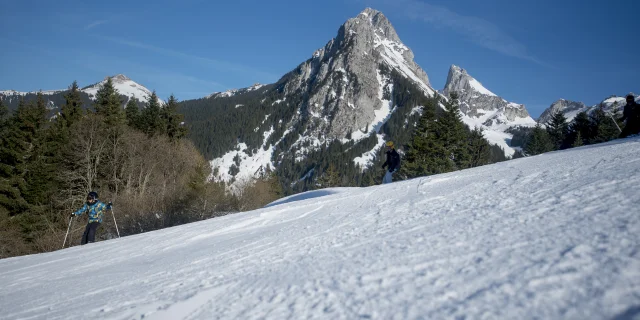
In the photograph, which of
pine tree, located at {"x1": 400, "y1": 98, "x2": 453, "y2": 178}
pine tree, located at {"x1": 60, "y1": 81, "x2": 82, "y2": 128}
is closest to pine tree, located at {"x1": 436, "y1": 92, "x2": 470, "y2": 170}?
pine tree, located at {"x1": 400, "y1": 98, "x2": 453, "y2": 178}

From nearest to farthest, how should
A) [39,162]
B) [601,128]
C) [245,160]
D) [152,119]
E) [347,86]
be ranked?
[39,162]
[152,119]
[601,128]
[245,160]
[347,86]

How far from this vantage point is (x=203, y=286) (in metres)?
3.40

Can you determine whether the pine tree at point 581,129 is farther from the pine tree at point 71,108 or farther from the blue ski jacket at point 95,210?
the pine tree at point 71,108

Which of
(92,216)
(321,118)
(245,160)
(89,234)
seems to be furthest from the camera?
(321,118)

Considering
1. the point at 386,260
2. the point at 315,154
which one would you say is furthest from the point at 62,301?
the point at 315,154

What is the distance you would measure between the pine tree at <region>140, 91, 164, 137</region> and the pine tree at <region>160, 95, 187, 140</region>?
72cm

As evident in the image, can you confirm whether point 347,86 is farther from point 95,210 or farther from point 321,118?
point 95,210

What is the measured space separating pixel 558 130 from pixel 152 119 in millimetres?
54905

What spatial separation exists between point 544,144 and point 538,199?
49361mm

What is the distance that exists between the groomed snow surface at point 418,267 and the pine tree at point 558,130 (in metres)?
48.3

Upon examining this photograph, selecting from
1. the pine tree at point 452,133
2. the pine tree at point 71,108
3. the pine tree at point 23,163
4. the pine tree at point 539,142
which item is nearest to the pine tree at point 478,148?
the pine tree at point 452,133

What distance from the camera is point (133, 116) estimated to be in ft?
115

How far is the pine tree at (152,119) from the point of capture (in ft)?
107

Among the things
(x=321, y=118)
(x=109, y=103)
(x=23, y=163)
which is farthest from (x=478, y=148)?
(x=321, y=118)
